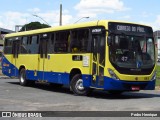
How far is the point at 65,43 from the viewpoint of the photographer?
19.2 metres

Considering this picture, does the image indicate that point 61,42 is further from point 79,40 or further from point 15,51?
point 15,51

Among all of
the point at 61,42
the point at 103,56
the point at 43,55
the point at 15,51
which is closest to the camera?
the point at 103,56

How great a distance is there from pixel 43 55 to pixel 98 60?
5.09m

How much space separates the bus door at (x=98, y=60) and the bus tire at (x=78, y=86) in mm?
973

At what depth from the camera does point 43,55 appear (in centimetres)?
2138

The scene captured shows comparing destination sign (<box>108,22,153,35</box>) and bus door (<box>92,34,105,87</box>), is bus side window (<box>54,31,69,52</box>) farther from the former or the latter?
destination sign (<box>108,22,153,35</box>)

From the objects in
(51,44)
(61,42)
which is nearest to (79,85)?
(61,42)

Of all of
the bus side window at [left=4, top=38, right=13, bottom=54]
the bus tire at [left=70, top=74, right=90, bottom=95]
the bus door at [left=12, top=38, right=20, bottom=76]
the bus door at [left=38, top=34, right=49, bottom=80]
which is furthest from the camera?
the bus side window at [left=4, top=38, right=13, bottom=54]

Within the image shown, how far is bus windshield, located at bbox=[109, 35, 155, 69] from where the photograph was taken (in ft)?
54.8

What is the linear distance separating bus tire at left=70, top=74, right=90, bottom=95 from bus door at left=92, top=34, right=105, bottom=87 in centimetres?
97

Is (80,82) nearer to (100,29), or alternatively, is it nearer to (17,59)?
(100,29)

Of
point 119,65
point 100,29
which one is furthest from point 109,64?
point 100,29

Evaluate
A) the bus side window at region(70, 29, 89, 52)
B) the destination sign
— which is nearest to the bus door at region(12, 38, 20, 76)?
the bus side window at region(70, 29, 89, 52)

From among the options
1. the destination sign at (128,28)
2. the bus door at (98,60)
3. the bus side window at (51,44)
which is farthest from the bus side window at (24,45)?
the destination sign at (128,28)
